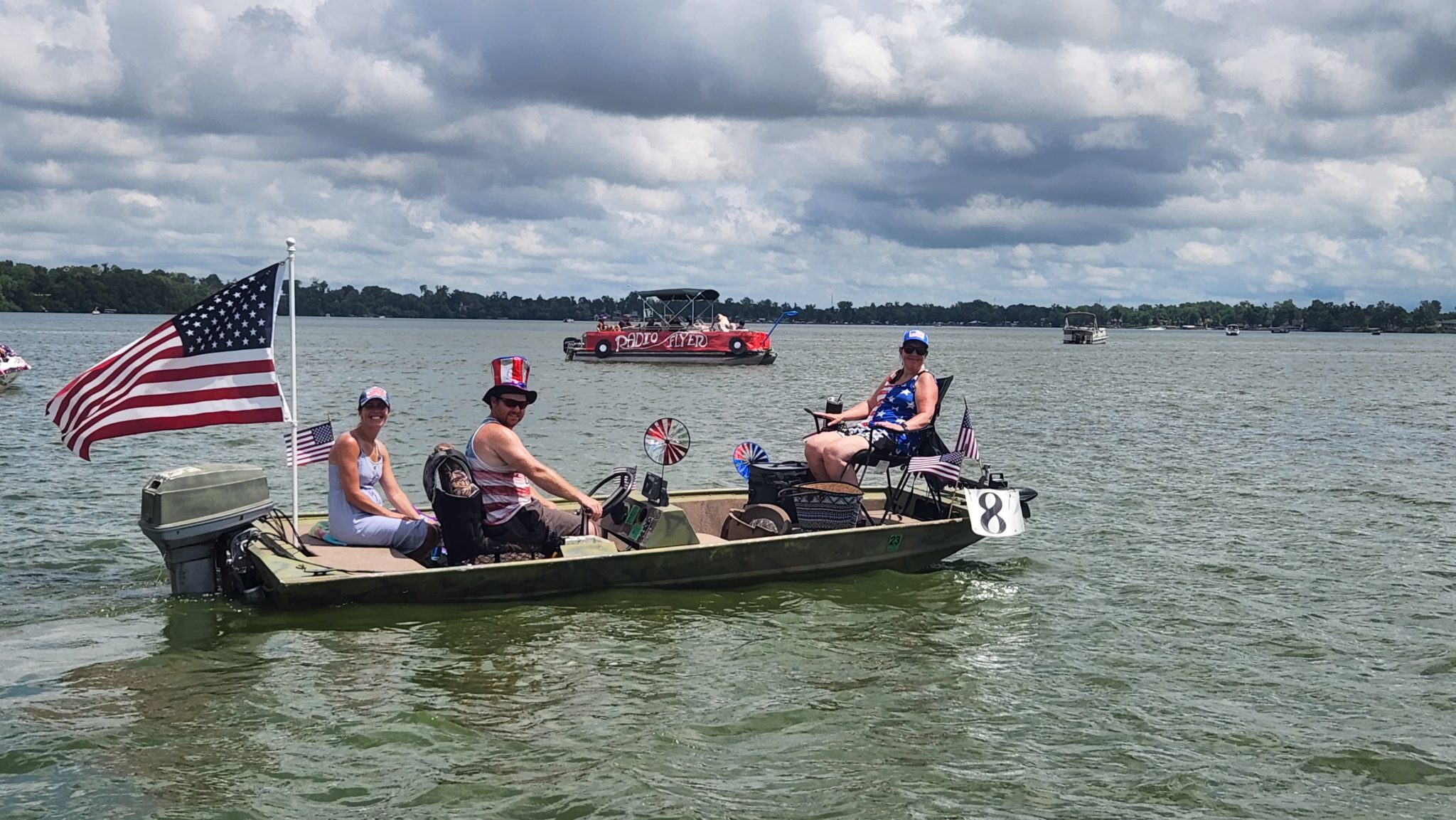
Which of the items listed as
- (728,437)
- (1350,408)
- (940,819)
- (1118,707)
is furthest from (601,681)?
(1350,408)

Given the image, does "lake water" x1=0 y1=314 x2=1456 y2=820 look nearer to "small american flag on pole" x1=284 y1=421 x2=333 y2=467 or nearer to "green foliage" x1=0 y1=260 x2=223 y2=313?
"small american flag on pole" x1=284 y1=421 x2=333 y2=467

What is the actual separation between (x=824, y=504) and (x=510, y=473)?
3176 millimetres

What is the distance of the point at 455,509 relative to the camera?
988cm

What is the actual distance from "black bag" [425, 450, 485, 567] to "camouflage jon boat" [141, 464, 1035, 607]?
0.72 feet

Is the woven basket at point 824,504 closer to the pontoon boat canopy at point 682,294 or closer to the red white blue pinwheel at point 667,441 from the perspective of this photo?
the red white blue pinwheel at point 667,441

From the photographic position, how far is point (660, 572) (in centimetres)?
1089

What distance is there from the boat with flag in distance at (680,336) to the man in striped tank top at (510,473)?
1991 inches

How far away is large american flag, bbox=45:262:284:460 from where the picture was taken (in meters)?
9.55

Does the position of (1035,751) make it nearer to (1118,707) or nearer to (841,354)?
(1118,707)

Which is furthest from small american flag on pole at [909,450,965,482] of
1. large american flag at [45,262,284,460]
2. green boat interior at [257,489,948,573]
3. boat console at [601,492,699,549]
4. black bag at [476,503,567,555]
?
large american flag at [45,262,284,460]

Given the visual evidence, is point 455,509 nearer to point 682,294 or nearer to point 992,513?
point 992,513

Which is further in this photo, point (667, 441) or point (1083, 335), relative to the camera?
point (1083, 335)

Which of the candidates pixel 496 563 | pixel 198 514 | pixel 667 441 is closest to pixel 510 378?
pixel 496 563

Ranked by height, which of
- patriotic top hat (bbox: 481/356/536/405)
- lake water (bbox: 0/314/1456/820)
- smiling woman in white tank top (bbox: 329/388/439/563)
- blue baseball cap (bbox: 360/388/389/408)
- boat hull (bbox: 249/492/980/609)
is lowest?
lake water (bbox: 0/314/1456/820)
